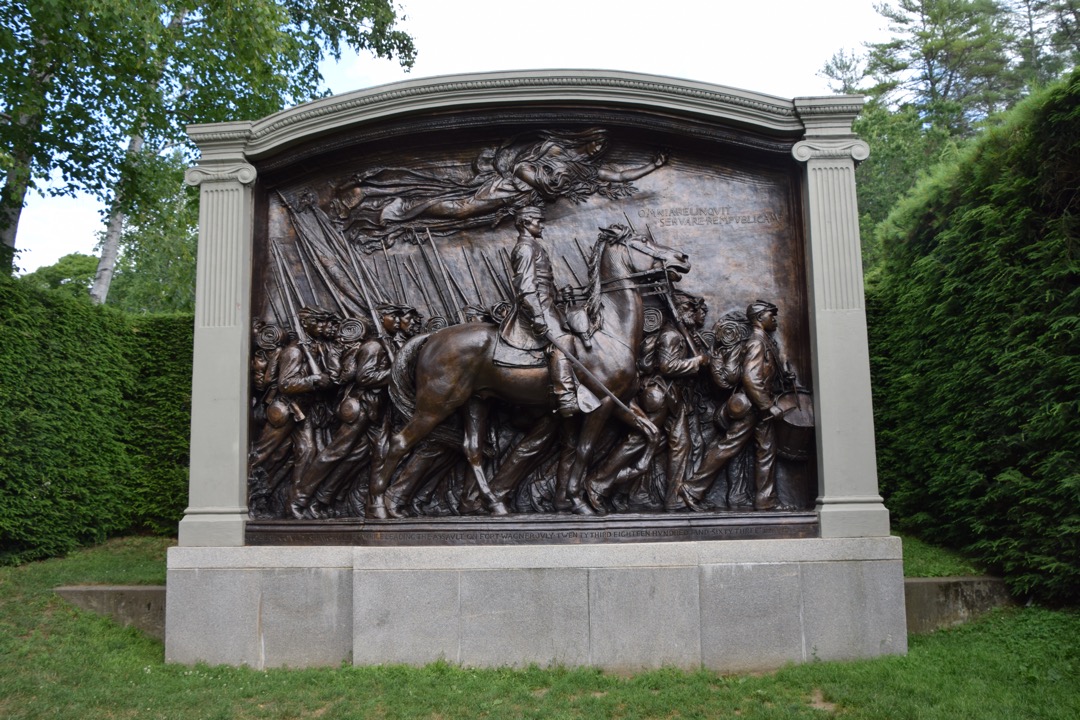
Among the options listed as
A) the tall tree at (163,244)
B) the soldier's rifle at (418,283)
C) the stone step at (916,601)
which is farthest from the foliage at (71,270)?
the soldier's rifle at (418,283)

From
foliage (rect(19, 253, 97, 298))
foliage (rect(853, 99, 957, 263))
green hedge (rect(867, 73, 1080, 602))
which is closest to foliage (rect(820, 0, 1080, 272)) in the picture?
foliage (rect(853, 99, 957, 263))

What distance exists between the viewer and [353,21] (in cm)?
1991

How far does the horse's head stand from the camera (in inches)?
368

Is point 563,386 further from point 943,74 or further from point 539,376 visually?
point 943,74

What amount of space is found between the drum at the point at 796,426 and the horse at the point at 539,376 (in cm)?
138

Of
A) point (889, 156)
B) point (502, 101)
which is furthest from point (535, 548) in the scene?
point (889, 156)

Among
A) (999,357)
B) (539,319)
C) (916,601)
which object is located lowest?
(916,601)

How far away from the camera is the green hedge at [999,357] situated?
29.0ft

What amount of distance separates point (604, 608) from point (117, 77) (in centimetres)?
1247

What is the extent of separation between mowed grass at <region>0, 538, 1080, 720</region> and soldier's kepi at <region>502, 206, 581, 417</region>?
2.49 metres

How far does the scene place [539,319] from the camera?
8969mm

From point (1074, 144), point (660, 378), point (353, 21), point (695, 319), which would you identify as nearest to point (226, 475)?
point (660, 378)

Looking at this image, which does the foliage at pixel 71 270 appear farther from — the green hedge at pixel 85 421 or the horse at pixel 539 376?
the horse at pixel 539 376

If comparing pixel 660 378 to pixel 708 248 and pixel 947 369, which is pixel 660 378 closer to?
pixel 708 248
